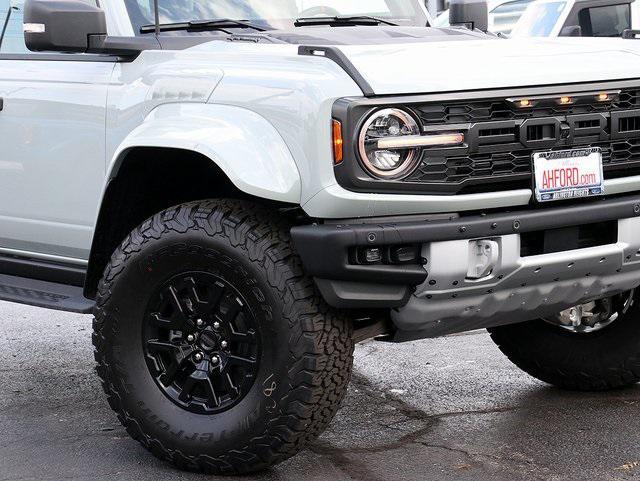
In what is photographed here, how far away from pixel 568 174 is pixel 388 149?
63 cm

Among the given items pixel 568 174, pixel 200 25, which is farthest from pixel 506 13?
pixel 568 174

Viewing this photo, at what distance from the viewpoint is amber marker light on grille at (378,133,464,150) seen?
3850mm

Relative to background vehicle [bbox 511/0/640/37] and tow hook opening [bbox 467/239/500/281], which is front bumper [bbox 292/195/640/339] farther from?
background vehicle [bbox 511/0/640/37]

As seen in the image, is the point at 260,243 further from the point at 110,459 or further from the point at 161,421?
the point at 110,459

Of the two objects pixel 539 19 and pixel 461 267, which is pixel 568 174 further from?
pixel 539 19

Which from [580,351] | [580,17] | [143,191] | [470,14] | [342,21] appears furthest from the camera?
[580,17]

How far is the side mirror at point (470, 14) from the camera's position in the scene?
225 inches

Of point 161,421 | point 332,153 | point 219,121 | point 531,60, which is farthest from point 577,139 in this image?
point 161,421

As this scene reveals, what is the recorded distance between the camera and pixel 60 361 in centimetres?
612

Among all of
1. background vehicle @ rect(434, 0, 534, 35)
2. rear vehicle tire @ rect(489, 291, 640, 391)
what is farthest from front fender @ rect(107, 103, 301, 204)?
background vehicle @ rect(434, 0, 534, 35)

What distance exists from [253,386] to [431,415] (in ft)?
3.73

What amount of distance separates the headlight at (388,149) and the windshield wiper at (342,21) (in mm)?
1171

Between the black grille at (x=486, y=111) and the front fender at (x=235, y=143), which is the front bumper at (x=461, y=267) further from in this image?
the black grille at (x=486, y=111)

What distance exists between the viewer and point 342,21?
5031 mm
